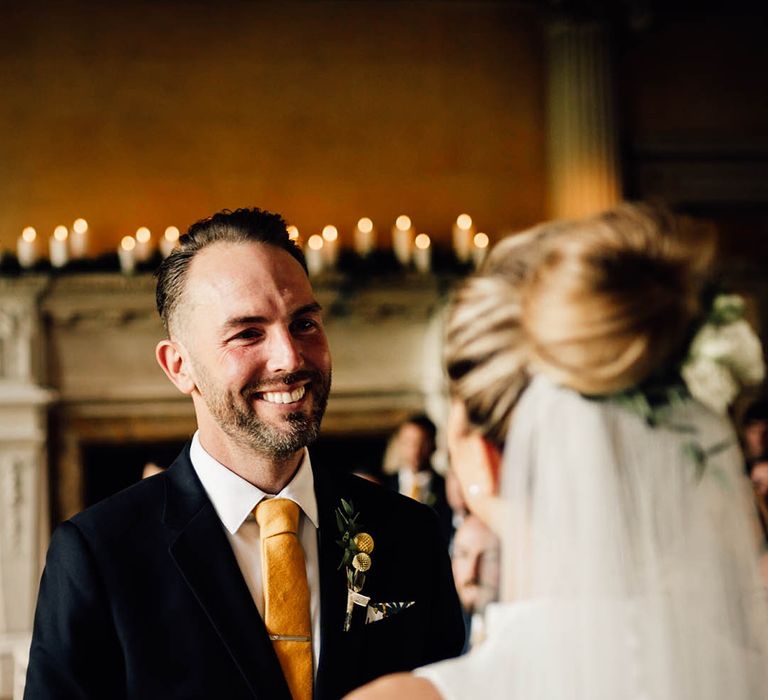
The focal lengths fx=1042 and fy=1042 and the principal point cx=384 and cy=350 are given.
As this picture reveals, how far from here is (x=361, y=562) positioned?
1649 millimetres

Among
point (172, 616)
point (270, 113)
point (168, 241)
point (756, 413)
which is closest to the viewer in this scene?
point (172, 616)

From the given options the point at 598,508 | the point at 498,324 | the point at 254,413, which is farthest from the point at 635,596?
the point at 254,413

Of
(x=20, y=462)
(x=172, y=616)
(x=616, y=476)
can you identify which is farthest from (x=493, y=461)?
(x=20, y=462)

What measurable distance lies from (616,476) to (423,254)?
495 centimetres

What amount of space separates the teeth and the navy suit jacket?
0.19 meters

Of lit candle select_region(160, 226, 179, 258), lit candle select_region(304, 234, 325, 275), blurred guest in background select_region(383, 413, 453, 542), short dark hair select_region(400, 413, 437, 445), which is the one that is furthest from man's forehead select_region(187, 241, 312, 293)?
lit candle select_region(304, 234, 325, 275)

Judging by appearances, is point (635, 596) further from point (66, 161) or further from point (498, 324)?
point (66, 161)

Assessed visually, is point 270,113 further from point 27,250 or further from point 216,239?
point 216,239

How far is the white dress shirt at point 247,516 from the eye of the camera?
1.60 m

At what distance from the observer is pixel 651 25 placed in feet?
22.4

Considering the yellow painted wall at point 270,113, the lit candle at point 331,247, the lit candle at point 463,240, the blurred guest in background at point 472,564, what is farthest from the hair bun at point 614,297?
the yellow painted wall at point 270,113

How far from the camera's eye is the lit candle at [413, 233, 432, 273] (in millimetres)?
6121

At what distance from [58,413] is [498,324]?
540 centimetres

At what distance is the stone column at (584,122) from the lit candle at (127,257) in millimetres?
2617
